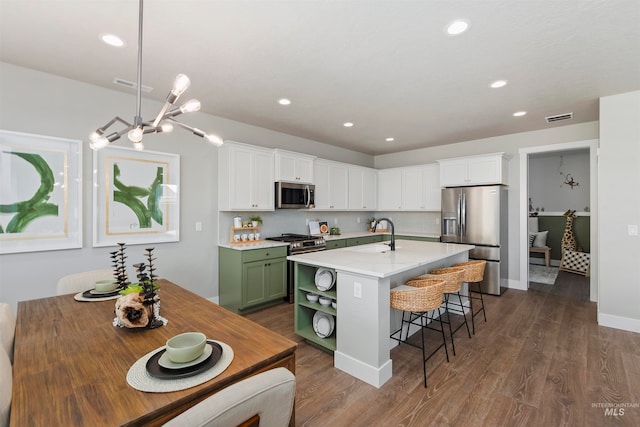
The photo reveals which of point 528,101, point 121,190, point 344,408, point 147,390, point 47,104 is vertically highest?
point 528,101

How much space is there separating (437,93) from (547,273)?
520 cm

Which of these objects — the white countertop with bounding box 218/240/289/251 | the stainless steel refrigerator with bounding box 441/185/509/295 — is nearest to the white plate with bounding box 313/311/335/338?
the white countertop with bounding box 218/240/289/251

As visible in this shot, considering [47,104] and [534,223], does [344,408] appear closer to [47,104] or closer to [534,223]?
[47,104]

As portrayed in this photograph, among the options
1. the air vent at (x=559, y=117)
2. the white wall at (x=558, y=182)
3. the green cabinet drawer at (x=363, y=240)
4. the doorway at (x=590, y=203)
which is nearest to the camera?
the air vent at (x=559, y=117)

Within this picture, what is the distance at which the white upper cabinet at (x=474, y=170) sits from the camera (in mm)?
4715

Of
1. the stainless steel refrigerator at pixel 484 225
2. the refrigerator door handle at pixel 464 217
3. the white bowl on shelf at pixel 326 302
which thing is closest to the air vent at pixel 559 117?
the stainless steel refrigerator at pixel 484 225

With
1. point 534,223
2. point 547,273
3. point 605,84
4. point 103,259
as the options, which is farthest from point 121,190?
point 534,223

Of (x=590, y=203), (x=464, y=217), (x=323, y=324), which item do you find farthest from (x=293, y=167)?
(x=590, y=203)

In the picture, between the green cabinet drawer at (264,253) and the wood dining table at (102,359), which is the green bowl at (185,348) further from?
A: the green cabinet drawer at (264,253)

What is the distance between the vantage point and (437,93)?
3.24 meters

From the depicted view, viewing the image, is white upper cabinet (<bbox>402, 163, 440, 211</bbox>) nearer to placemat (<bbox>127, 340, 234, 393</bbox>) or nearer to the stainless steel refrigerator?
the stainless steel refrigerator

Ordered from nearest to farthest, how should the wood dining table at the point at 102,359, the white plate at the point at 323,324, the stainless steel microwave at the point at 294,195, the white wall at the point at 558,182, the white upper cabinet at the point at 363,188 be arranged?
the wood dining table at the point at 102,359
the white plate at the point at 323,324
the stainless steel microwave at the point at 294,195
the white upper cabinet at the point at 363,188
the white wall at the point at 558,182

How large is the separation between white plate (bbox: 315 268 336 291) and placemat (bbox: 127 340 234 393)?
165 centimetres

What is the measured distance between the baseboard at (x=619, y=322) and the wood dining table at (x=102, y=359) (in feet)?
13.3
